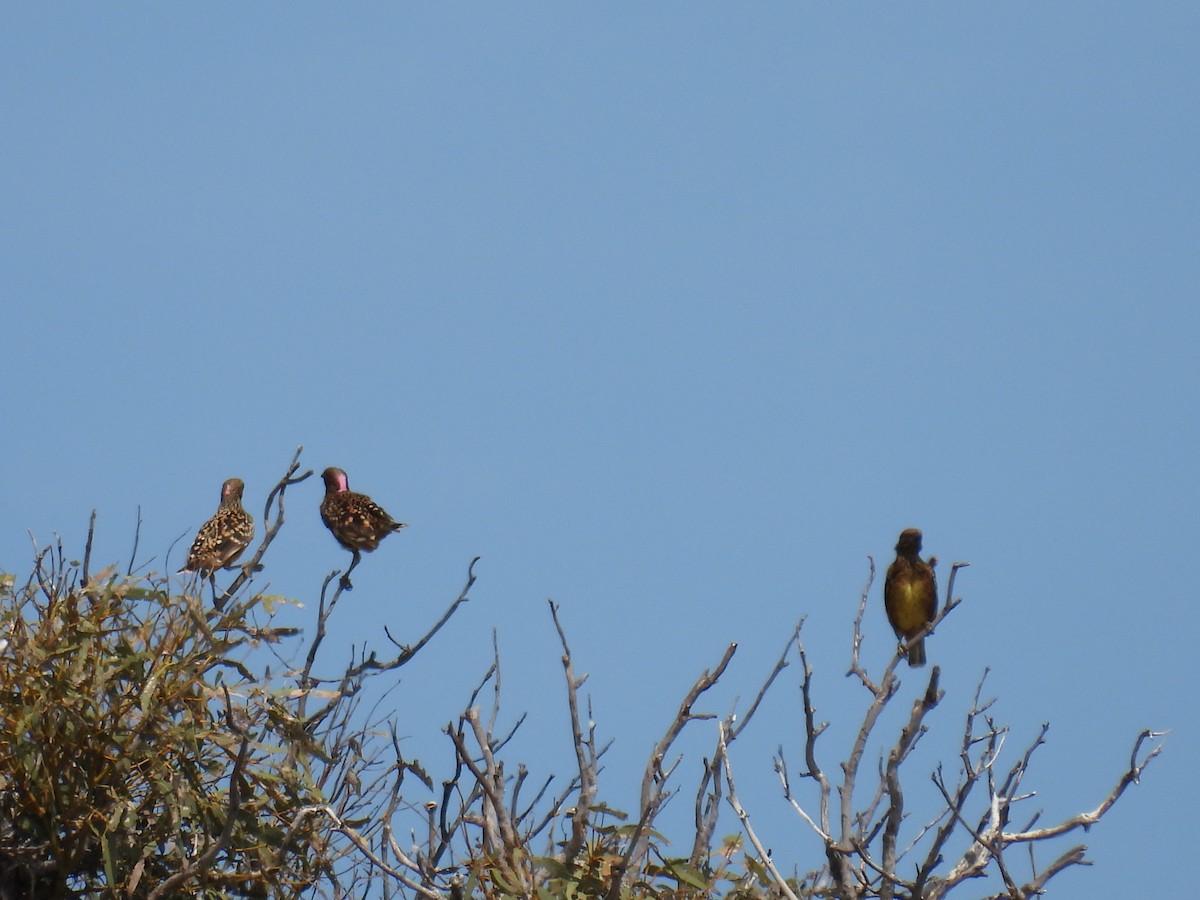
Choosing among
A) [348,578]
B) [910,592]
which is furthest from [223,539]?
[910,592]

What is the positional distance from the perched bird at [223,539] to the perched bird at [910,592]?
3298 mm

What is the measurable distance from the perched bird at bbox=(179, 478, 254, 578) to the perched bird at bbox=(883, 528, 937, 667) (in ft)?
10.8

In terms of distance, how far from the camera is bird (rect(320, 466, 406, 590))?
809 centimetres

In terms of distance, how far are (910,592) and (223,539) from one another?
11.4ft

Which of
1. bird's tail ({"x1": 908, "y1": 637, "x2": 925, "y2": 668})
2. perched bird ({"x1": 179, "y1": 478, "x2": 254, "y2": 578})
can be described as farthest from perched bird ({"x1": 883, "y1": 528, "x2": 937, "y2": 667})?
perched bird ({"x1": 179, "y1": 478, "x2": 254, "y2": 578})

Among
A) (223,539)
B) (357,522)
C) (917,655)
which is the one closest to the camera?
(223,539)

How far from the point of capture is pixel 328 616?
17.2ft

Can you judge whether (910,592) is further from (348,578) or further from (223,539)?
(223,539)

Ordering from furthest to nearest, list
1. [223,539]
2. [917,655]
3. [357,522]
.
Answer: [357,522] < [917,655] < [223,539]

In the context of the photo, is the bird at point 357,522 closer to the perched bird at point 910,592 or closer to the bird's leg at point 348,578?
the bird's leg at point 348,578

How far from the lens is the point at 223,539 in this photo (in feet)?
24.0

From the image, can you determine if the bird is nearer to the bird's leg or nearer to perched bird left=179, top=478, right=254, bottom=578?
the bird's leg

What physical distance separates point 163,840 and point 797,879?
1776 millimetres

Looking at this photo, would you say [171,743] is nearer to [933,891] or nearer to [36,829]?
[36,829]
